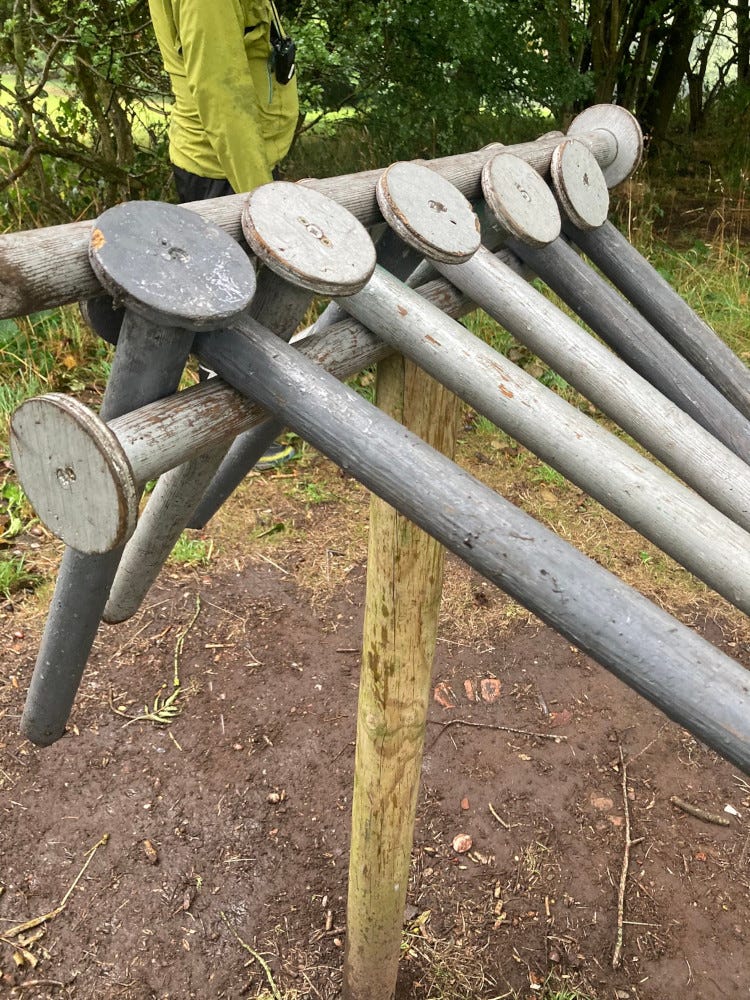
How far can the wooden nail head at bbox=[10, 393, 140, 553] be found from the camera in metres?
0.79

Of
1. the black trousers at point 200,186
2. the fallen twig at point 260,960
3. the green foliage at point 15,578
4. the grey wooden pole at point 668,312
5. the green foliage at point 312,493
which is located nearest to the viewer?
the grey wooden pole at point 668,312

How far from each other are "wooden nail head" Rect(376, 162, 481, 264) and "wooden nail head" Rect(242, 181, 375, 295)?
0.10m

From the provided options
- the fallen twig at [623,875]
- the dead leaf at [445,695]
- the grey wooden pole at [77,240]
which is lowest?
the dead leaf at [445,695]

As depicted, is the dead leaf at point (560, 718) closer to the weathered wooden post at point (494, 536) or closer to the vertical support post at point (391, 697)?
the vertical support post at point (391, 697)

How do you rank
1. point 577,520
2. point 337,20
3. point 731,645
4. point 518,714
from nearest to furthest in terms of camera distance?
point 518,714
point 731,645
point 577,520
point 337,20

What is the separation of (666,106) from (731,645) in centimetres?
535

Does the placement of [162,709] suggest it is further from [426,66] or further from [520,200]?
[426,66]

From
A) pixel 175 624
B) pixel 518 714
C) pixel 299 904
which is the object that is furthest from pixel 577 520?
pixel 299 904

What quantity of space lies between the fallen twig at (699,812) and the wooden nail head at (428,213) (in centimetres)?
194

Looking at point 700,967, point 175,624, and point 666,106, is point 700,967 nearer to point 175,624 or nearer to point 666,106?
point 175,624

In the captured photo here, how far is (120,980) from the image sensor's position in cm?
194

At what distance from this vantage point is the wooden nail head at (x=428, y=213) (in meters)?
1.04

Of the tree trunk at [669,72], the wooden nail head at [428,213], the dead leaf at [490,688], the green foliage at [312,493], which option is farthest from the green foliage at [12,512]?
the tree trunk at [669,72]

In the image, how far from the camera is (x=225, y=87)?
2.37 metres
